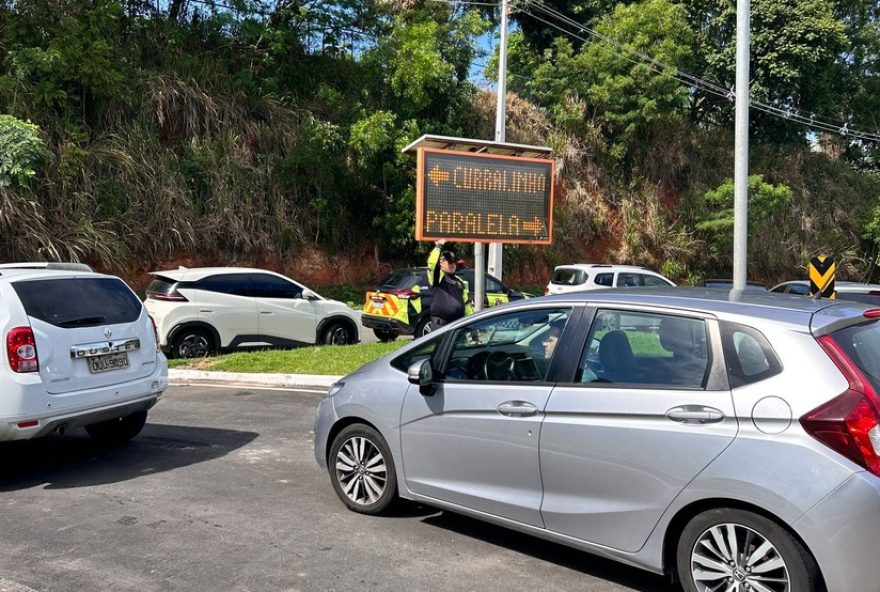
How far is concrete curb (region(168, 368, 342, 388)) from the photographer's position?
34.2 feet

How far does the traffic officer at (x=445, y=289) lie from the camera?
9508mm

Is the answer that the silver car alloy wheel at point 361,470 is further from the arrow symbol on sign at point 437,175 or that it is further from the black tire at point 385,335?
the black tire at point 385,335

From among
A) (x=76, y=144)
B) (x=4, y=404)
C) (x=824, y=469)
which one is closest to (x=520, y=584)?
(x=824, y=469)

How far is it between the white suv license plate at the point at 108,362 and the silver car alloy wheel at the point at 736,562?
190 inches

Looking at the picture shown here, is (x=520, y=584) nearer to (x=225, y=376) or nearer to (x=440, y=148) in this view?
(x=225, y=376)

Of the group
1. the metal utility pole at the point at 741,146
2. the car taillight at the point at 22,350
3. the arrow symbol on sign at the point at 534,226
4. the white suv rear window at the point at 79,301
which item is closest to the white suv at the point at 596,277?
the arrow symbol on sign at the point at 534,226

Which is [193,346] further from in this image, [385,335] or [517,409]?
[517,409]

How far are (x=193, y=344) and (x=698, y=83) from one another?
25384 mm

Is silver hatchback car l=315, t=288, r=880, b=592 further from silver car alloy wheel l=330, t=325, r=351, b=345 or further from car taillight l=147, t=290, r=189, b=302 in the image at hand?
silver car alloy wheel l=330, t=325, r=351, b=345

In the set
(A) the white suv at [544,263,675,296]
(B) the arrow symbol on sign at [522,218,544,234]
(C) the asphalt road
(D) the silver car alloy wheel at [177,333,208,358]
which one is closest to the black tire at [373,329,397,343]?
(D) the silver car alloy wheel at [177,333,208,358]

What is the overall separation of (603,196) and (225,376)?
22.4 m

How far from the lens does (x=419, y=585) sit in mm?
4090

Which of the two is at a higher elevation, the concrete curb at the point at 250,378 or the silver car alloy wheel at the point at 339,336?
the silver car alloy wheel at the point at 339,336

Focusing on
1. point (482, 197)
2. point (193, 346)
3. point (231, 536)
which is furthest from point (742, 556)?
point (193, 346)
